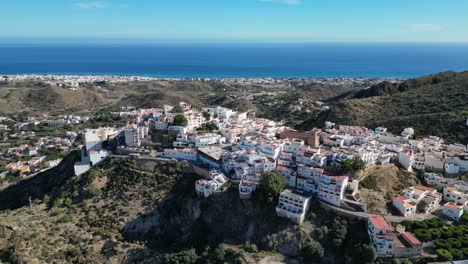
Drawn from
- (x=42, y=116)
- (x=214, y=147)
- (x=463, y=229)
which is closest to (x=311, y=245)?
(x=463, y=229)

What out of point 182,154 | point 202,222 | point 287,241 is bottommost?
point 202,222

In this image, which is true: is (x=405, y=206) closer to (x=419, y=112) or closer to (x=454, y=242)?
(x=454, y=242)

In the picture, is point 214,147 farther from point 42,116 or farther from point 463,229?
point 42,116

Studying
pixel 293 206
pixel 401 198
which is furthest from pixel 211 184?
pixel 401 198

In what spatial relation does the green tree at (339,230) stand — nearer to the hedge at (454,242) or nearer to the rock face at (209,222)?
the rock face at (209,222)

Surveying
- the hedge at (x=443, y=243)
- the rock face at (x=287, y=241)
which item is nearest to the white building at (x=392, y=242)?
the hedge at (x=443, y=243)

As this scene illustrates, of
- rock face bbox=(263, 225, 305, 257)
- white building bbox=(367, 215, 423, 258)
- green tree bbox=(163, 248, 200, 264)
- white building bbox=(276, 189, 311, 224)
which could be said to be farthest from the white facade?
green tree bbox=(163, 248, 200, 264)

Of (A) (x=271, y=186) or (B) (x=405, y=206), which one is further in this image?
(A) (x=271, y=186)
